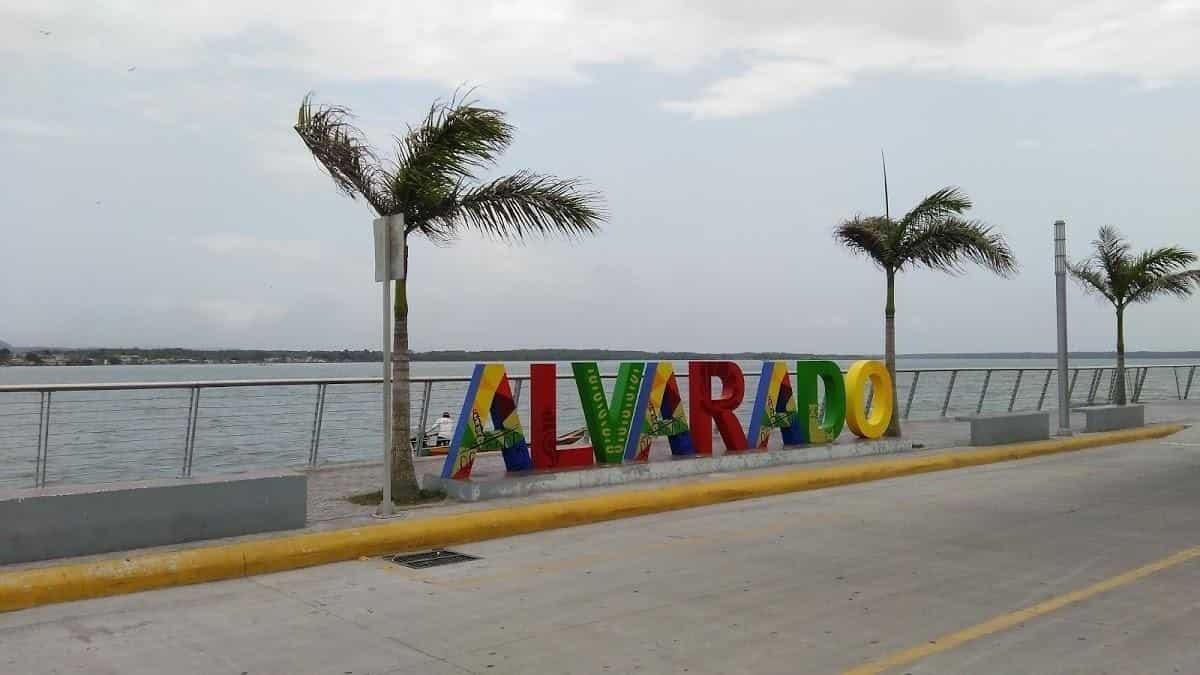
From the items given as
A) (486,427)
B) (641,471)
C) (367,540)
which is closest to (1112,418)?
(641,471)

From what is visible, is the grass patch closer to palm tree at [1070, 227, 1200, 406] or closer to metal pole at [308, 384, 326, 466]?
metal pole at [308, 384, 326, 466]

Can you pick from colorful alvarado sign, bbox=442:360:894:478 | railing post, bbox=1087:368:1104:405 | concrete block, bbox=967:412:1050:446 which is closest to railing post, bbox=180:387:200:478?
colorful alvarado sign, bbox=442:360:894:478

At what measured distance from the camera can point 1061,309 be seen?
1814 cm

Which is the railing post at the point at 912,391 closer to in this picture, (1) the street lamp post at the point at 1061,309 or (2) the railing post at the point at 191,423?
(1) the street lamp post at the point at 1061,309

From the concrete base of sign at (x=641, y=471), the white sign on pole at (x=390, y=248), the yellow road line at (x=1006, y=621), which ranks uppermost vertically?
the white sign on pole at (x=390, y=248)

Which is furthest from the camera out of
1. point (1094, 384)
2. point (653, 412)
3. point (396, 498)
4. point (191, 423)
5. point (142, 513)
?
point (1094, 384)

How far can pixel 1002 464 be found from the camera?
48.4 feet

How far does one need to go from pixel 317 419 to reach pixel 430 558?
507 centimetres

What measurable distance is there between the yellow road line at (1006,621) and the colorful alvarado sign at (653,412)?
5.77 metres

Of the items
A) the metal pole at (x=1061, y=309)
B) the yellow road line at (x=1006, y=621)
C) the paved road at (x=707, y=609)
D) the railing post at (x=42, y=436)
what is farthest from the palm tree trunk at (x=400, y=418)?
the metal pole at (x=1061, y=309)

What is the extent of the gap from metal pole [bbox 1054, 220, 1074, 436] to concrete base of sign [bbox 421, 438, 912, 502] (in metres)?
4.53

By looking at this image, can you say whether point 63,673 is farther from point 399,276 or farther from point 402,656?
point 399,276

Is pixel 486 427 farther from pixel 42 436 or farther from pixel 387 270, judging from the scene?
pixel 42 436

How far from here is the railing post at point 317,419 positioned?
12664 millimetres
